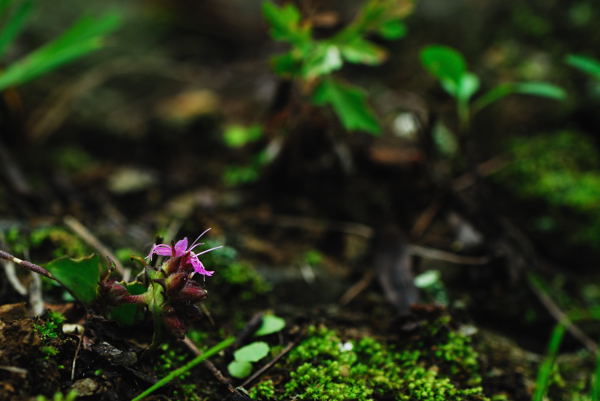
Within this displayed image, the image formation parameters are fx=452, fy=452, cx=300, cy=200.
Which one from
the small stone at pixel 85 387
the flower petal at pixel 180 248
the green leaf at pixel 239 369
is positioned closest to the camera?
the small stone at pixel 85 387

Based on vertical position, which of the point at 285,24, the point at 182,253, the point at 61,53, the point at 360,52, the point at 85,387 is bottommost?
the point at 85,387

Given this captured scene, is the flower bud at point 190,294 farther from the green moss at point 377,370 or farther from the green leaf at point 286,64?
the green leaf at point 286,64

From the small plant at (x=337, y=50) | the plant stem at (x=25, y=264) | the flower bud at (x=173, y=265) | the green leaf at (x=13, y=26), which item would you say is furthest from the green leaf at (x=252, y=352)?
the green leaf at (x=13, y=26)

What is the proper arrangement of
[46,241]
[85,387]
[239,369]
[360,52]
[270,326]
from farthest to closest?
[360,52] → [46,241] → [270,326] → [239,369] → [85,387]

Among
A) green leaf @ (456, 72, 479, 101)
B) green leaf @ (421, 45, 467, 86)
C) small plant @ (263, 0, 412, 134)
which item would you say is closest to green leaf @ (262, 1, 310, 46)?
small plant @ (263, 0, 412, 134)

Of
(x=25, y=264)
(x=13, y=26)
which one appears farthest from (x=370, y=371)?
(x=13, y=26)

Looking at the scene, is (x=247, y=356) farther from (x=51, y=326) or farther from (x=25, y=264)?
(x=25, y=264)
